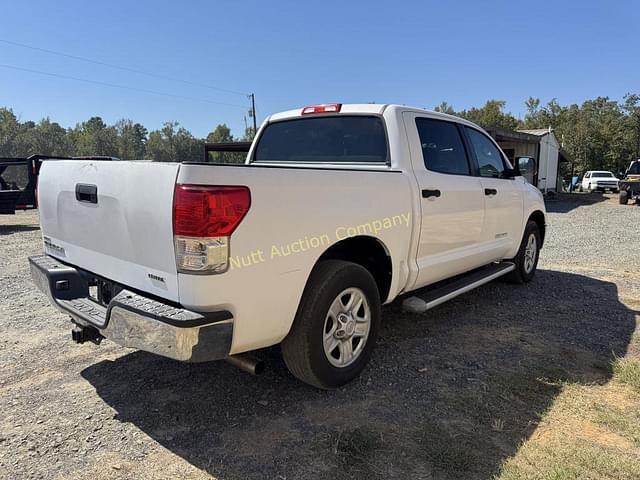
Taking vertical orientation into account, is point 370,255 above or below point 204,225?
below

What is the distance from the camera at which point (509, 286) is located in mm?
6105

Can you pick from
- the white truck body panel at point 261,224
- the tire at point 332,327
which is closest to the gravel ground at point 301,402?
the tire at point 332,327

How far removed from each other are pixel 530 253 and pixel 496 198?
5.29 ft

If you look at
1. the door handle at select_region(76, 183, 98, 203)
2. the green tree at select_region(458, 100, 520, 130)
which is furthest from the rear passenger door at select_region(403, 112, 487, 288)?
the green tree at select_region(458, 100, 520, 130)

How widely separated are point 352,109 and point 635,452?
313cm

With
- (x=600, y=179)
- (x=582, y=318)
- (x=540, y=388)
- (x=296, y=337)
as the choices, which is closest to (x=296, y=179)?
(x=296, y=337)

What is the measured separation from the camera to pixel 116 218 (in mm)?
2664

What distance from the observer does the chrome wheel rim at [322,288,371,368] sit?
3133 mm

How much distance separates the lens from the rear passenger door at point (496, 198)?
192 inches

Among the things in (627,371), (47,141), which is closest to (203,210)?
(627,371)

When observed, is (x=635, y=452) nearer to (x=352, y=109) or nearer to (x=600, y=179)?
(x=352, y=109)

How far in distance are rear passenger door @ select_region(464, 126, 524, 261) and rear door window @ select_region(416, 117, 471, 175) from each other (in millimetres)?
281

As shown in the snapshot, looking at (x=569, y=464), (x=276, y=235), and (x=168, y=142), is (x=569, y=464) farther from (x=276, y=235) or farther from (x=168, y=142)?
(x=168, y=142)

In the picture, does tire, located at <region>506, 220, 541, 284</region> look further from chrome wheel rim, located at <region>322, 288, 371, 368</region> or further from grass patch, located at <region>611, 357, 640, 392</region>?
chrome wheel rim, located at <region>322, 288, 371, 368</region>
